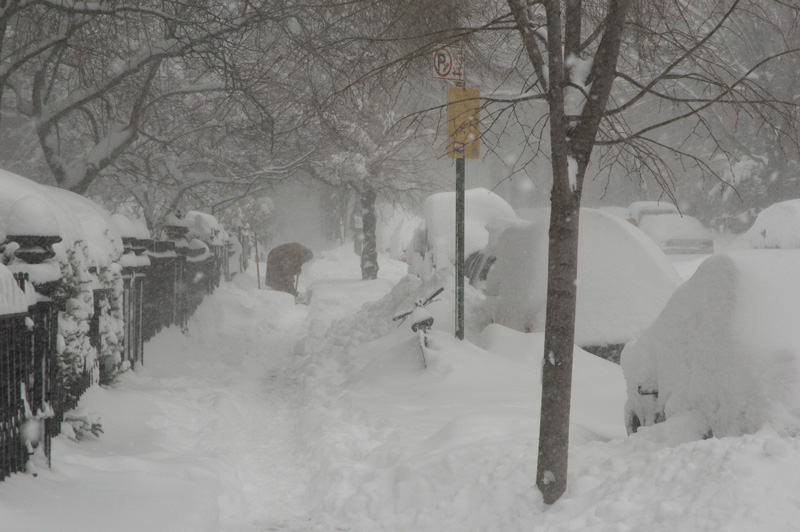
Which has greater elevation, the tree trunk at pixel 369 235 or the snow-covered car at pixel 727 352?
the tree trunk at pixel 369 235

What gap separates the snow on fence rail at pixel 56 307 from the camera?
4039 mm

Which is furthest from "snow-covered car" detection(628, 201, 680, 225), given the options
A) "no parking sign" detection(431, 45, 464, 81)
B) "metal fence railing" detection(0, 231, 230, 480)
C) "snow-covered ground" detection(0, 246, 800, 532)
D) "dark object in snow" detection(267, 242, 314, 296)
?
"metal fence railing" detection(0, 231, 230, 480)

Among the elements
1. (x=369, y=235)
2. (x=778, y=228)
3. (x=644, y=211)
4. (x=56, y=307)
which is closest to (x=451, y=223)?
(x=778, y=228)

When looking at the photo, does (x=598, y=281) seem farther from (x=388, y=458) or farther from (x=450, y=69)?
(x=388, y=458)

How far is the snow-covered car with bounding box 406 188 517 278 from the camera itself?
13094mm

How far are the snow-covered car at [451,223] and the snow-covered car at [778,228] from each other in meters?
6.79

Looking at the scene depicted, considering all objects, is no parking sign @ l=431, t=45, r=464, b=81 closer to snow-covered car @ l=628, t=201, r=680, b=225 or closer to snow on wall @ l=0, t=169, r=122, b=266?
snow on wall @ l=0, t=169, r=122, b=266

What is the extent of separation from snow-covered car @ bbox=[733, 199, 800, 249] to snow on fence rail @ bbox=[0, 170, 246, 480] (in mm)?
13919

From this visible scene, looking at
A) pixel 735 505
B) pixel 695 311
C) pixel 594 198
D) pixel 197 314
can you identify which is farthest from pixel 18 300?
pixel 594 198

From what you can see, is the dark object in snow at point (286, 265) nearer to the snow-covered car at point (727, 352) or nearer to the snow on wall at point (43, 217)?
the snow on wall at point (43, 217)

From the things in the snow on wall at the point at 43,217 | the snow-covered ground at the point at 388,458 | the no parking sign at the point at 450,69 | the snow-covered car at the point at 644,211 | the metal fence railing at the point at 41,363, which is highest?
A: the no parking sign at the point at 450,69

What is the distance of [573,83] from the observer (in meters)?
3.94

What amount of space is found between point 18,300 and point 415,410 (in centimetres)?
371

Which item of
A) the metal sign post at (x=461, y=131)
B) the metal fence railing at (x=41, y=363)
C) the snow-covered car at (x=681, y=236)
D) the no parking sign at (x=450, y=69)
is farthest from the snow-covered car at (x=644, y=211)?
the metal fence railing at (x=41, y=363)
